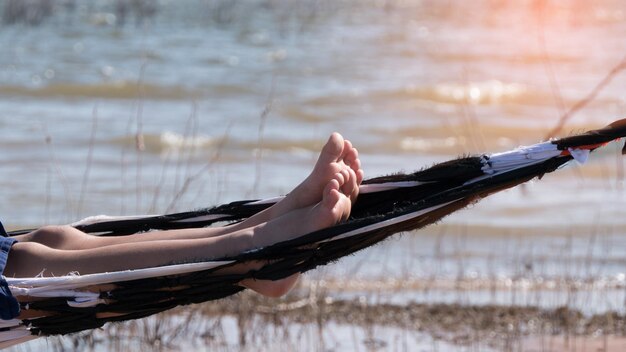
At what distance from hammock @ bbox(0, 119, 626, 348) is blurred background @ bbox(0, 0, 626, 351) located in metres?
0.21

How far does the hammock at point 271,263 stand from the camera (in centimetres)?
277

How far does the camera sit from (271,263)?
110 inches

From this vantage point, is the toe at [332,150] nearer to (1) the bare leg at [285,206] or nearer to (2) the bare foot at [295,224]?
(1) the bare leg at [285,206]

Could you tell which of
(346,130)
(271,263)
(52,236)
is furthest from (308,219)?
(346,130)

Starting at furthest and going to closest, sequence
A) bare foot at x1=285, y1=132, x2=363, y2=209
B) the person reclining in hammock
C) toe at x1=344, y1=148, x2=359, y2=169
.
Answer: toe at x1=344, y1=148, x2=359, y2=169 < bare foot at x1=285, y1=132, x2=363, y2=209 < the person reclining in hammock

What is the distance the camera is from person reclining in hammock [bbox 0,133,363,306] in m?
2.87

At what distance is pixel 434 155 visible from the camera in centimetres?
935

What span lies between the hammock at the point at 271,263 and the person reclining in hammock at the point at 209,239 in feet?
0.22

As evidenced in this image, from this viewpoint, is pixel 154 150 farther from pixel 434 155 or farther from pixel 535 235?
pixel 535 235

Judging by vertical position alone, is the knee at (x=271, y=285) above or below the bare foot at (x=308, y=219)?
below

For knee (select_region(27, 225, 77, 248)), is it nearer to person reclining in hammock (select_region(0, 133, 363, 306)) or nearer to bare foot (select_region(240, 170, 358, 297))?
person reclining in hammock (select_region(0, 133, 363, 306))

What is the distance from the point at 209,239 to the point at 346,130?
7354mm

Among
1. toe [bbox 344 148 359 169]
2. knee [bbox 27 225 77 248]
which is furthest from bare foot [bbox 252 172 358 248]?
knee [bbox 27 225 77 248]

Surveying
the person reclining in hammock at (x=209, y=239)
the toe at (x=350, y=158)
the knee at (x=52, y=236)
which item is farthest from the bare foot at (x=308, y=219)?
the knee at (x=52, y=236)
